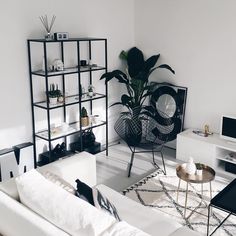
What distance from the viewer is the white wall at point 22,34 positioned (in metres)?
3.98

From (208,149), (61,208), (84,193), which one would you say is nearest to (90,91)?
(208,149)

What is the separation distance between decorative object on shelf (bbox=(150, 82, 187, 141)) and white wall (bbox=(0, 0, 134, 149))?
1196 mm

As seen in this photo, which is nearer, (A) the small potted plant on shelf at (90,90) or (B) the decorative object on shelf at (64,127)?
(B) the decorative object on shelf at (64,127)

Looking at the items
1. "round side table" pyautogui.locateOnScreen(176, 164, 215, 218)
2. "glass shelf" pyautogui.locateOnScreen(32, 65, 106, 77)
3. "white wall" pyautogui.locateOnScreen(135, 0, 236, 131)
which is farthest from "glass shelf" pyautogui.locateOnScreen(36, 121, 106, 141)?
"round side table" pyautogui.locateOnScreen(176, 164, 215, 218)

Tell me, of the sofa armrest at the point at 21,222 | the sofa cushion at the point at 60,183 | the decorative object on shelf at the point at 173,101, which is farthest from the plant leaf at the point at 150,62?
the sofa armrest at the point at 21,222

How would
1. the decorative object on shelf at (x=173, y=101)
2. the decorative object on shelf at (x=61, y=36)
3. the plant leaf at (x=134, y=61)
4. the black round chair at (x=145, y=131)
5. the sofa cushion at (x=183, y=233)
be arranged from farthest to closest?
the plant leaf at (x=134, y=61) → the decorative object on shelf at (x=173, y=101) → the black round chair at (x=145, y=131) → the decorative object on shelf at (x=61, y=36) → the sofa cushion at (x=183, y=233)

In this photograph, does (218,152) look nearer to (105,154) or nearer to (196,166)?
(196,166)

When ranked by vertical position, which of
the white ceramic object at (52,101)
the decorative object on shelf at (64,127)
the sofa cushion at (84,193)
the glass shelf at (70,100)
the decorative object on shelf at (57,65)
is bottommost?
the decorative object on shelf at (64,127)

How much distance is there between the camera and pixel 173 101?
513 cm

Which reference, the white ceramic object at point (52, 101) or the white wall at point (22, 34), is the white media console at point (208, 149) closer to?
the white ceramic object at point (52, 101)

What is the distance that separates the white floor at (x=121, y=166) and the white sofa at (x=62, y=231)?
906 mm

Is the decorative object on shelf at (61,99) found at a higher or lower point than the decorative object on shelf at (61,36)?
lower

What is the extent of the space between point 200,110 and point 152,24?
57.5 inches

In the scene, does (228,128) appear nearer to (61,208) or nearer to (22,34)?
(22,34)
